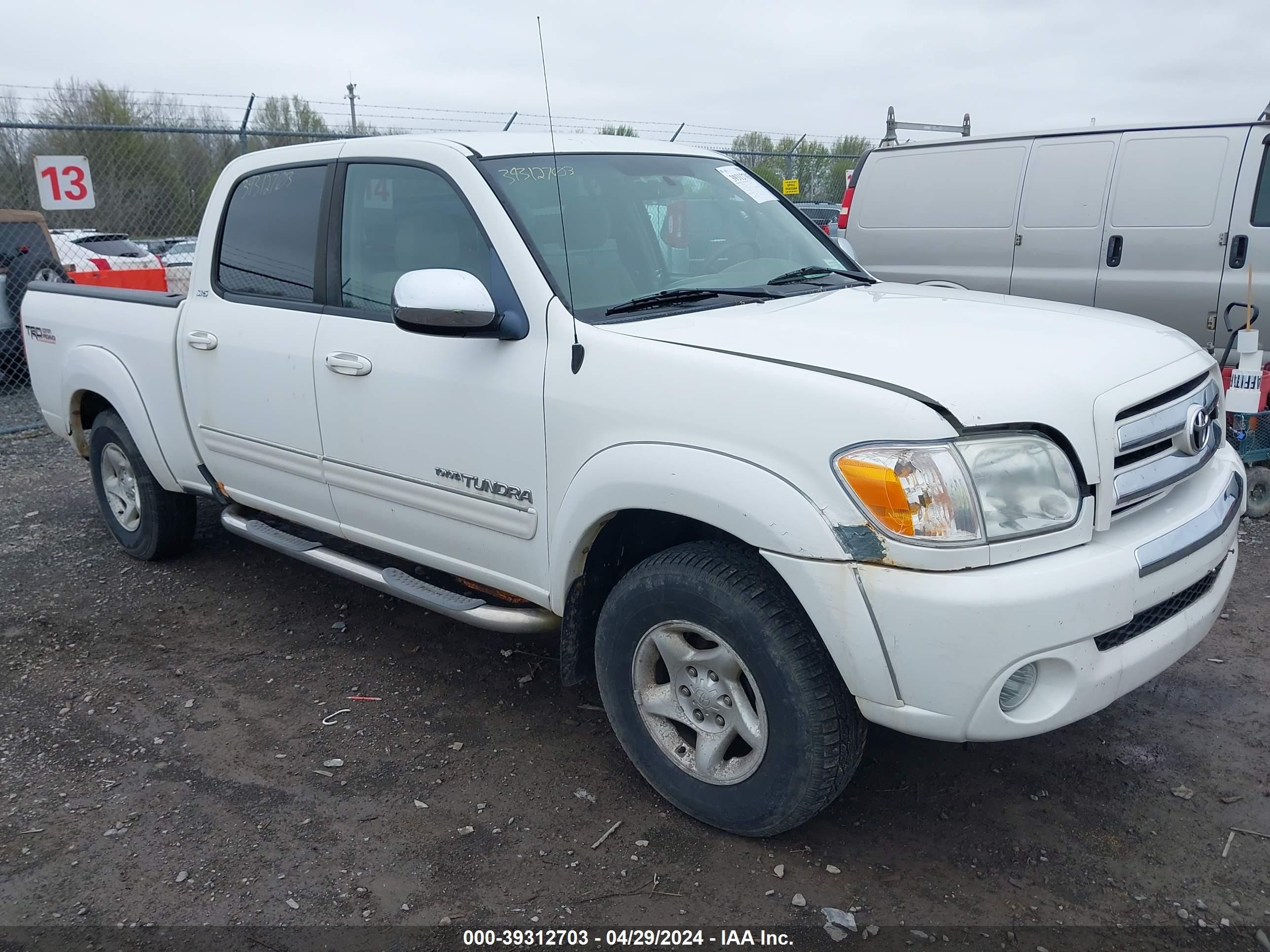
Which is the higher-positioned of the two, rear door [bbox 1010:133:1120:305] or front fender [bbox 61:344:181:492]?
rear door [bbox 1010:133:1120:305]

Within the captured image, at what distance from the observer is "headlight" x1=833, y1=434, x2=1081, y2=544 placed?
7.73ft

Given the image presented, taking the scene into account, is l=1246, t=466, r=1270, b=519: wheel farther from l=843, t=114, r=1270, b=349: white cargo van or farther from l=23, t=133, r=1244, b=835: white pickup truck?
l=23, t=133, r=1244, b=835: white pickup truck

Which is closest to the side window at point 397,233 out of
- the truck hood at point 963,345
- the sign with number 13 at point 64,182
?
the truck hood at point 963,345

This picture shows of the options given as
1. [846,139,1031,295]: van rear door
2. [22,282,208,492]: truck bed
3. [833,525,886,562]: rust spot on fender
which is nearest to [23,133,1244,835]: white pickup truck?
[833,525,886,562]: rust spot on fender

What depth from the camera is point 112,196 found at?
15.9 meters

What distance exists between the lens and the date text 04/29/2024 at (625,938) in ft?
8.45

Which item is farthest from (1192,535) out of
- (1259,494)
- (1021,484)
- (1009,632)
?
(1259,494)

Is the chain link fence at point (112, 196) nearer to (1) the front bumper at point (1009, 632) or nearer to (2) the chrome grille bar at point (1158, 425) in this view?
(2) the chrome grille bar at point (1158, 425)

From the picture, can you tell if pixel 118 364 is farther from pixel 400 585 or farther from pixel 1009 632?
pixel 1009 632

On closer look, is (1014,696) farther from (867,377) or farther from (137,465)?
(137,465)

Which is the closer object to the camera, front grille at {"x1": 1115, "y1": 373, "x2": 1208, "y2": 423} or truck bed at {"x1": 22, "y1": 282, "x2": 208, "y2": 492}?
front grille at {"x1": 1115, "y1": 373, "x2": 1208, "y2": 423}

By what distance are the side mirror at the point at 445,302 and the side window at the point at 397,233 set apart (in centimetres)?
29

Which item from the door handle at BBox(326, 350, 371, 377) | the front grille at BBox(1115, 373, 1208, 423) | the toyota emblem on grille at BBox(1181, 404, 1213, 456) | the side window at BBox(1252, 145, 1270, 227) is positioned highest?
the side window at BBox(1252, 145, 1270, 227)

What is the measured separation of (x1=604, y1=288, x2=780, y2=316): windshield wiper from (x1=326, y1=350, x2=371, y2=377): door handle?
935 millimetres
